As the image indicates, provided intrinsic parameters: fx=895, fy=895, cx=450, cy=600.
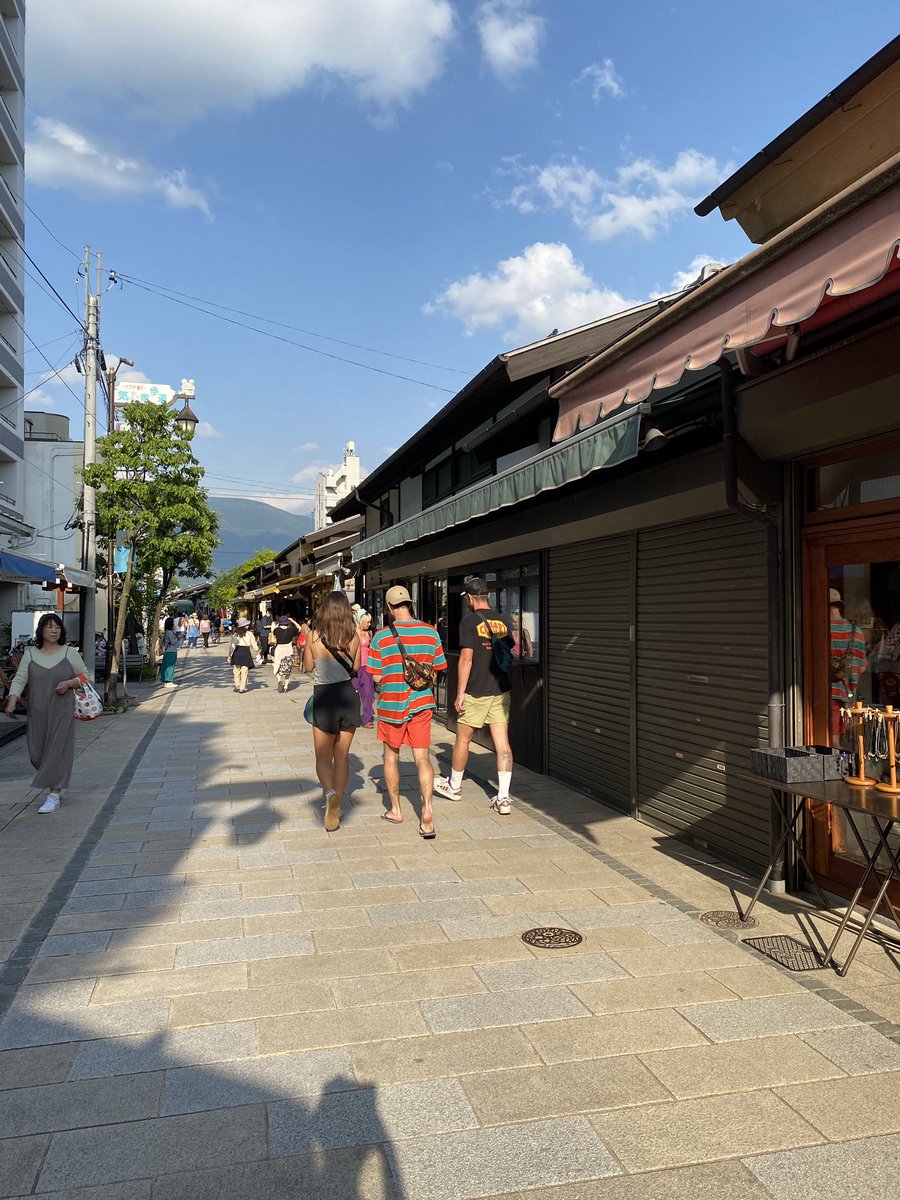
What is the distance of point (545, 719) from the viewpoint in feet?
31.0

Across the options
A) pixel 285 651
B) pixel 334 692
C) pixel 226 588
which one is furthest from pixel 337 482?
pixel 334 692

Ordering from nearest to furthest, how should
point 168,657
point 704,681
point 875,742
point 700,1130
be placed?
point 700,1130 < point 875,742 < point 704,681 < point 168,657

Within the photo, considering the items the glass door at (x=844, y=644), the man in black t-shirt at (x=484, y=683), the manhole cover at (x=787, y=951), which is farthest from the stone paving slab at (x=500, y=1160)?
the man in black t-shirt at (x=484, y=683)

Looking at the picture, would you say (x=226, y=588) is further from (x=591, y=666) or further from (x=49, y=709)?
(x=591, y=666)

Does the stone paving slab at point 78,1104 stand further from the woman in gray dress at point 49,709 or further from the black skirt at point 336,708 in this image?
the woman in gray dress at point 49,709

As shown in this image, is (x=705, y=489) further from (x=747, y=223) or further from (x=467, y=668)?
(x=467, y=668)

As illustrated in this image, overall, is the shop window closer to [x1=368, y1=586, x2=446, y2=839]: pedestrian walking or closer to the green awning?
the green awning

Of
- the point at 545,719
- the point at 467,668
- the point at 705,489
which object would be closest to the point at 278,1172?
the point at 705,489

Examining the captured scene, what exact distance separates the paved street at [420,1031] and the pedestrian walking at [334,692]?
0.61 m

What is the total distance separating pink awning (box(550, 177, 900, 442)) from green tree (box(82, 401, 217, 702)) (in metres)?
15.3

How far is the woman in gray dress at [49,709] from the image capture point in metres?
7.83

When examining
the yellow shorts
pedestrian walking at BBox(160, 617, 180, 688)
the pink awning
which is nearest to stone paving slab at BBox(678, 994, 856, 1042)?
the pink awning

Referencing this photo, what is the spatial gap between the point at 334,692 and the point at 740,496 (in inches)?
134

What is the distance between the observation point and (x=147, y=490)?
18.3 metres
